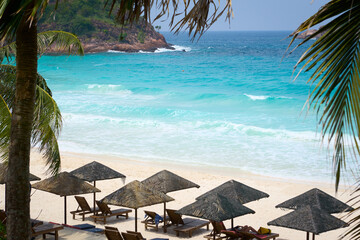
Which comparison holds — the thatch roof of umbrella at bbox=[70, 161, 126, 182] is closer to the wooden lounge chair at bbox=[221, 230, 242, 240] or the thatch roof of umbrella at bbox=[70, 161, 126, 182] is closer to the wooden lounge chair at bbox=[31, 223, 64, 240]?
the wooden lounge chair at bbox=[31, 223, 64, 240]

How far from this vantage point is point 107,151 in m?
23.2

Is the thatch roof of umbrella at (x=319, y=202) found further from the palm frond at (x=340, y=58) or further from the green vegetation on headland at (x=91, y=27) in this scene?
the green vegetation on headland at (x=91, y=27)

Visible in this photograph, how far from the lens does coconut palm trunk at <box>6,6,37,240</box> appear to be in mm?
6773

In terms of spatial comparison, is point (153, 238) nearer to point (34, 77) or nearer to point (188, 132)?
point (34, 77)

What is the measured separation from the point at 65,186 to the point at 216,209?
3820 millimetres

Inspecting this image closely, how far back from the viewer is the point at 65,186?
12352 millimetres

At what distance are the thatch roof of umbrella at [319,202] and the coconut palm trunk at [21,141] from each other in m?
6.50

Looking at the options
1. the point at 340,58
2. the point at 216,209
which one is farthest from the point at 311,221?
the point at 340,58

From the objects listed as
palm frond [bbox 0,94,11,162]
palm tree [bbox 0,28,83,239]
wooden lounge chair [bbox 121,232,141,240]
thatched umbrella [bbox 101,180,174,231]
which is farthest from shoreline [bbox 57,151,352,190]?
palm frond [bbox 0,94,11,162]

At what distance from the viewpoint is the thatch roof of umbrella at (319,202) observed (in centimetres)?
1115

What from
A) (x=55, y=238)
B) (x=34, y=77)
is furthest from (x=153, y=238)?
(x=34, y=77)

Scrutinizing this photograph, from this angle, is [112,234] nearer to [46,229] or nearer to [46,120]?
[46,229]

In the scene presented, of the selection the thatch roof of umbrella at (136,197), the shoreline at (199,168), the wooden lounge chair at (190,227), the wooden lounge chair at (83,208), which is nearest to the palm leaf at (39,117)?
the thatch roof of umbrella at (136,197)

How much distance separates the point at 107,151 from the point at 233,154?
5746mm
